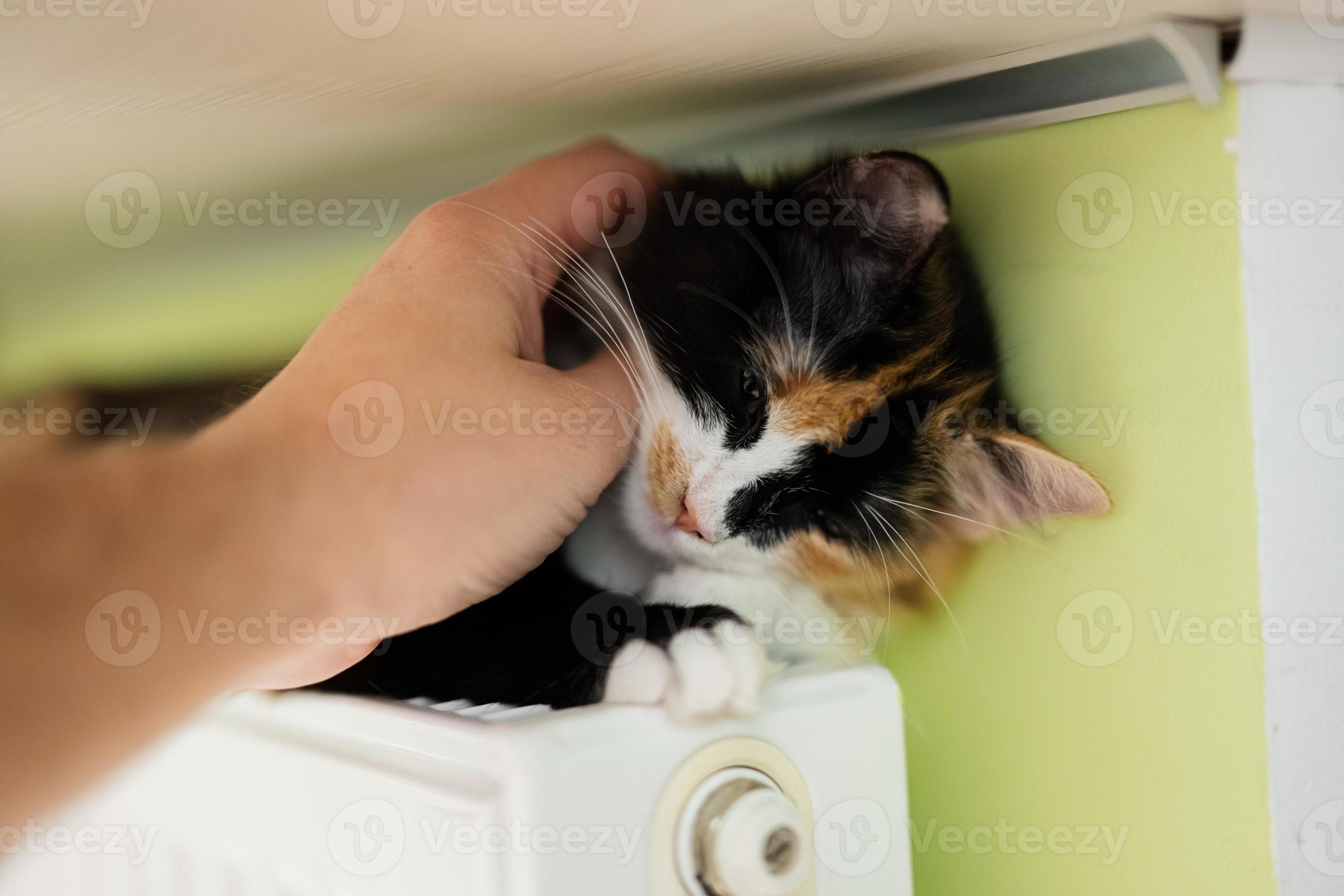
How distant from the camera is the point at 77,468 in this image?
1.94 ft

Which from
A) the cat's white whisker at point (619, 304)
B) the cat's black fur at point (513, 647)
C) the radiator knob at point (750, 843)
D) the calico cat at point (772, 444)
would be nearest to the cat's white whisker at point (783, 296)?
the calico cat at point (772, 444)

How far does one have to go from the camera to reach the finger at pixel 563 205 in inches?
32.7

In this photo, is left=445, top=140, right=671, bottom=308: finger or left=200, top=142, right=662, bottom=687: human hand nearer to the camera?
left=200, top=142, right=662, bottom=687: human hand

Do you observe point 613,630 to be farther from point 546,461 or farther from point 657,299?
point 657,299

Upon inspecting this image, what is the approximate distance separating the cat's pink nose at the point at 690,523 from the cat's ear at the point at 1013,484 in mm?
269

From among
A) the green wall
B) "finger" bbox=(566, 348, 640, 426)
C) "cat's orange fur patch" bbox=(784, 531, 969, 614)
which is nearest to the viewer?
the green wall

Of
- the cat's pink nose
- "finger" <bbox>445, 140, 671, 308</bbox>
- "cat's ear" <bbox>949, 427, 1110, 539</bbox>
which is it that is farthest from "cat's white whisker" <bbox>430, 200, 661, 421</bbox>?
"cat's ear" <bbox>949, 427, 1110, 539</bbox>

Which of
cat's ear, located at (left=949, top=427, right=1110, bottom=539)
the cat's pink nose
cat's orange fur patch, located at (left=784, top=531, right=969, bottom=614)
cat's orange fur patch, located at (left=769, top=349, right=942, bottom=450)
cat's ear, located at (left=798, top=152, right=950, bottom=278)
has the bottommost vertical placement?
cat's orange fur patch, located at (left=784, top=531, right=969, bottom=614)

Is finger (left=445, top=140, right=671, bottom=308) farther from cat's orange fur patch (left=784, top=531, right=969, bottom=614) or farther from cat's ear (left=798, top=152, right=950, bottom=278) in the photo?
cat's orange fur patch (left=784, top=531, right=969, bottom=614)

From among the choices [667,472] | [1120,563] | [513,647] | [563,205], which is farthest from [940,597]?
[563,205]

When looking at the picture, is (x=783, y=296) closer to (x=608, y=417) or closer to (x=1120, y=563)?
(x=608, y=417)

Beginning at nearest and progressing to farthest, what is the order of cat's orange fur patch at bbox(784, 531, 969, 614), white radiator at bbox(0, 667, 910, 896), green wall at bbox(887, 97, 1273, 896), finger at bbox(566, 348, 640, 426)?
white radiator at bbox(0, 667, 910, 896), green wall at bbox(887, 97, 1273, 896), finger at bbox(566, 348, 640, 426), cat's orange fur patch at bbox(784, 531, 969, 614)

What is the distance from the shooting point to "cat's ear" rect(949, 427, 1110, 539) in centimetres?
80

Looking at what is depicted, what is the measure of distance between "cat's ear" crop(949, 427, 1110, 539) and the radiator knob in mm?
353
